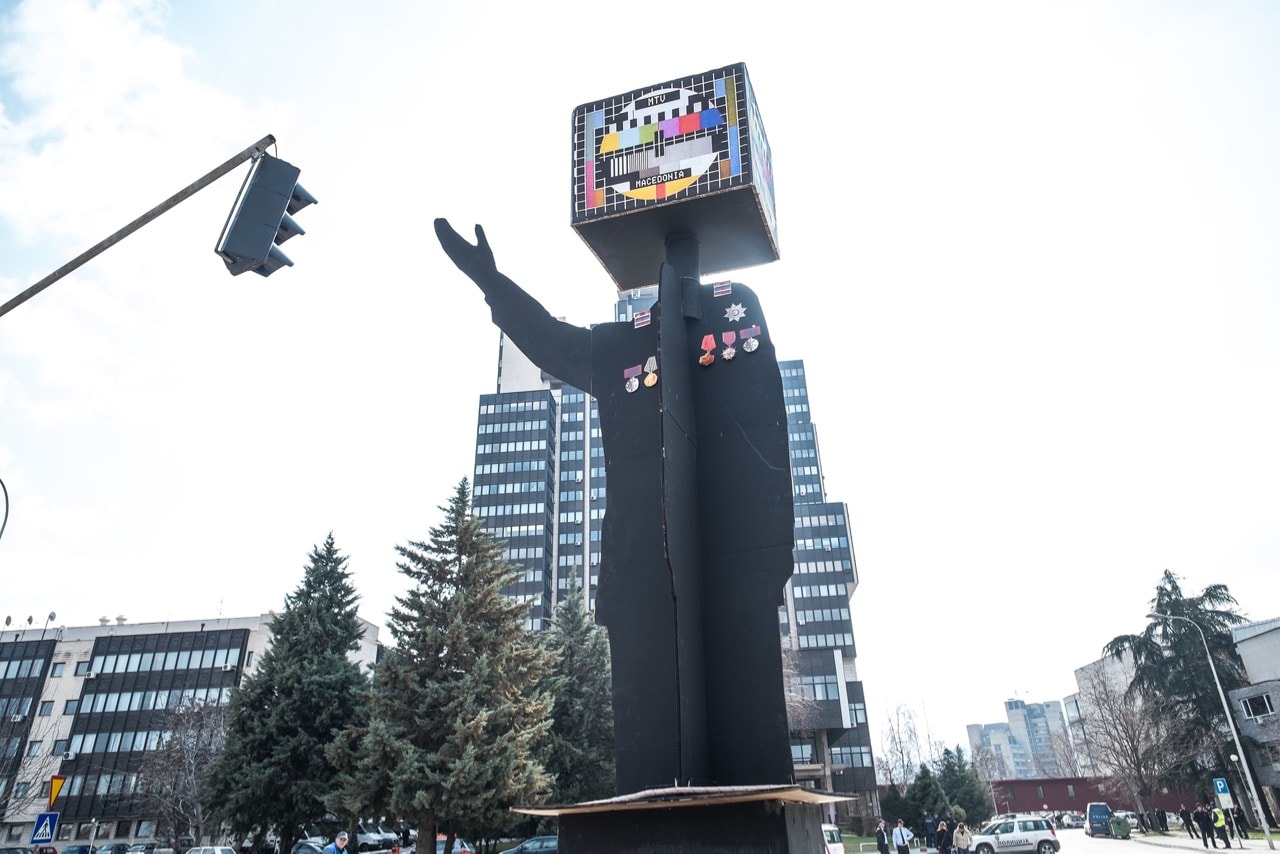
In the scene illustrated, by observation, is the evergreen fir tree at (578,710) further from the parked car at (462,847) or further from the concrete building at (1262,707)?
the concrete building at (1262,707)

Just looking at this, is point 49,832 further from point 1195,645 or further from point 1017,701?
point 1017,701

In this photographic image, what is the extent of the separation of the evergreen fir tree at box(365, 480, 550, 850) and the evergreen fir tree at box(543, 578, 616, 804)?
2.50 meters

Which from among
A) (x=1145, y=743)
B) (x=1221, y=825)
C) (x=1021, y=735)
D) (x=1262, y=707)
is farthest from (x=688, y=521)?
(x=1021, y=735)

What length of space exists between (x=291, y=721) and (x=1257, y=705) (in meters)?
46.2

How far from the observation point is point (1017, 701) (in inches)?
6348

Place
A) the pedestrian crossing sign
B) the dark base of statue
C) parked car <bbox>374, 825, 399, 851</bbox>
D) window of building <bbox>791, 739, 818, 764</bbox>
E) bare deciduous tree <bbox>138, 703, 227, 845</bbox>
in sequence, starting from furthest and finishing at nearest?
window of building <bbox>791, 739, 818, 764</bbox>
parked car <bbox>374, 825, 399, 851</bbox>
bare deciduous tree <bbox>138, 703, 227, 845</bbox>
the pedestrian crossing sign
the dark base of statue

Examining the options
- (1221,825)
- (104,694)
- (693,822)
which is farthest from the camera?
(104,694)

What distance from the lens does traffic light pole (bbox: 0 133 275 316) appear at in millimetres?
6707

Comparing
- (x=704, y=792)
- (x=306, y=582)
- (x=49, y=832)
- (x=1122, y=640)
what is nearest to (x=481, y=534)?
(x=306, y=582)

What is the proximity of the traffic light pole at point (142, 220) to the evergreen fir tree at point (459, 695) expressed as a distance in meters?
15.7

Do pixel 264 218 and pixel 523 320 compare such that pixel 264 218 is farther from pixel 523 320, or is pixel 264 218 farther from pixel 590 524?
pixel 590 524

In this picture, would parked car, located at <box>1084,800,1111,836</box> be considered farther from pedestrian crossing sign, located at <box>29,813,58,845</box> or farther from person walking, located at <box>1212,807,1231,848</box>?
pedestrian crossing sign, located at <box>29,813,58,845</box>

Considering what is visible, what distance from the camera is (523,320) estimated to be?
503 inches

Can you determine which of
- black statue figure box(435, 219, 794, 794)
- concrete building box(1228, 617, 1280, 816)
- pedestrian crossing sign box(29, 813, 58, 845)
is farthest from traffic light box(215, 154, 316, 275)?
concrete building box(1228, 617, 1280, 816)
